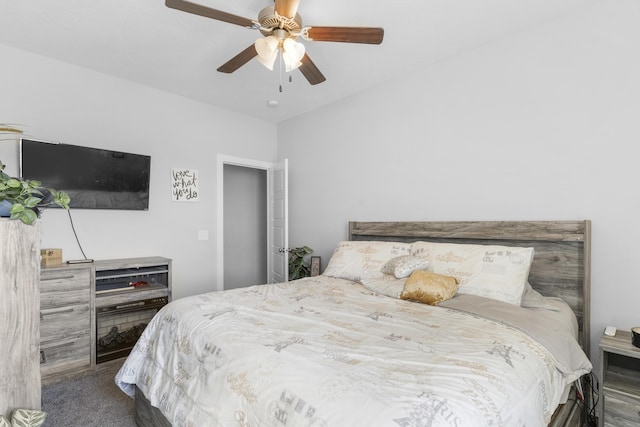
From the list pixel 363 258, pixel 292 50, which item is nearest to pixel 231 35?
pixel 292 50

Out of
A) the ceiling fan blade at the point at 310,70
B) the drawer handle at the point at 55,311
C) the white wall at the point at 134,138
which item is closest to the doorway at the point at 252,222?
the white wall at the point at 134,138

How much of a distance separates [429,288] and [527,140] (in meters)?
1.37

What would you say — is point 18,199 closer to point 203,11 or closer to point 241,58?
point 203,11

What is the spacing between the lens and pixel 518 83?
92.8 inches

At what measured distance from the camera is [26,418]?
94 cm

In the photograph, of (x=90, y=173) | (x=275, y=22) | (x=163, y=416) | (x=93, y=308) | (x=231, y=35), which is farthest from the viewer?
(x=90, y=173)

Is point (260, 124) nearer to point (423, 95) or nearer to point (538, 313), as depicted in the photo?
point (423, 95)

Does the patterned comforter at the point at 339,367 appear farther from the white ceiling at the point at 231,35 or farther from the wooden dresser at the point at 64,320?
the white ceiling at the point at 231,35

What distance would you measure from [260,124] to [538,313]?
388 cm

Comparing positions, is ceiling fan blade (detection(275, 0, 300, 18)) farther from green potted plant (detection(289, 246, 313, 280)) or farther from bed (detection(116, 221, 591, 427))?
green potted plant (detection(289, 246, 313, 280))

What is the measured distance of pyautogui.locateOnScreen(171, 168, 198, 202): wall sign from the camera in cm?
359

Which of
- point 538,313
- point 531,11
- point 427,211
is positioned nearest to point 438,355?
point 538,313

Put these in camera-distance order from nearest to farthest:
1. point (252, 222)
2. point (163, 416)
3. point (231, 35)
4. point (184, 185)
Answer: point (163, 416), point (231, 35), point (184, 185), point (252, 222)

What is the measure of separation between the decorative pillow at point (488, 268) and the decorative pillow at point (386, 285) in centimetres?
30
